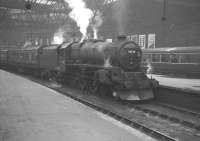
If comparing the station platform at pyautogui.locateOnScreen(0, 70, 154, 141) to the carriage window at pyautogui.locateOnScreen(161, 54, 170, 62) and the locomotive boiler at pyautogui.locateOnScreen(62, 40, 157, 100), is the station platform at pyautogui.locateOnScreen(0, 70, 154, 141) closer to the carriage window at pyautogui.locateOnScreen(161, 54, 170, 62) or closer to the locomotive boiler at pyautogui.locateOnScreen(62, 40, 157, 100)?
the locomotive boiler at pyautogui.locateOnScreen(62, 40, 157, 100)

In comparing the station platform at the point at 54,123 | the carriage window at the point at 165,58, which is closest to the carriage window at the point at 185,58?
the carriage window at the point at 165,58

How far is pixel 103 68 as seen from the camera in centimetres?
1366

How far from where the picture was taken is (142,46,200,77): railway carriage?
945 inches

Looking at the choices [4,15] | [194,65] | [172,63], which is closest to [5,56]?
[4,15]

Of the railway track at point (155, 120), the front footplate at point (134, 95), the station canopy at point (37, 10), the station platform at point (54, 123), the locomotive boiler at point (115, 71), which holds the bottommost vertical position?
the railway track at point (155, 120)

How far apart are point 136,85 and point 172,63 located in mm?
13948

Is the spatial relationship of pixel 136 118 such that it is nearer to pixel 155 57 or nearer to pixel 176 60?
pixel 176 60

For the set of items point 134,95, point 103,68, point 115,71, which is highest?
point 103,68

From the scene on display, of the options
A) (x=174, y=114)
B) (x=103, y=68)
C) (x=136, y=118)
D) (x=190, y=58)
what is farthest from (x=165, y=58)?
(x=136, y=118)

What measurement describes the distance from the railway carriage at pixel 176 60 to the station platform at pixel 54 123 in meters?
13.1

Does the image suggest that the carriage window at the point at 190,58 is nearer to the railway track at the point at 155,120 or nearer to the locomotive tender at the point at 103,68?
the locomotive tender at the point at 103,68

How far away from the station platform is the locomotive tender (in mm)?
2447

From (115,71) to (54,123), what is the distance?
5.17m

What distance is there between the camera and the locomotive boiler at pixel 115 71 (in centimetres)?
1290
